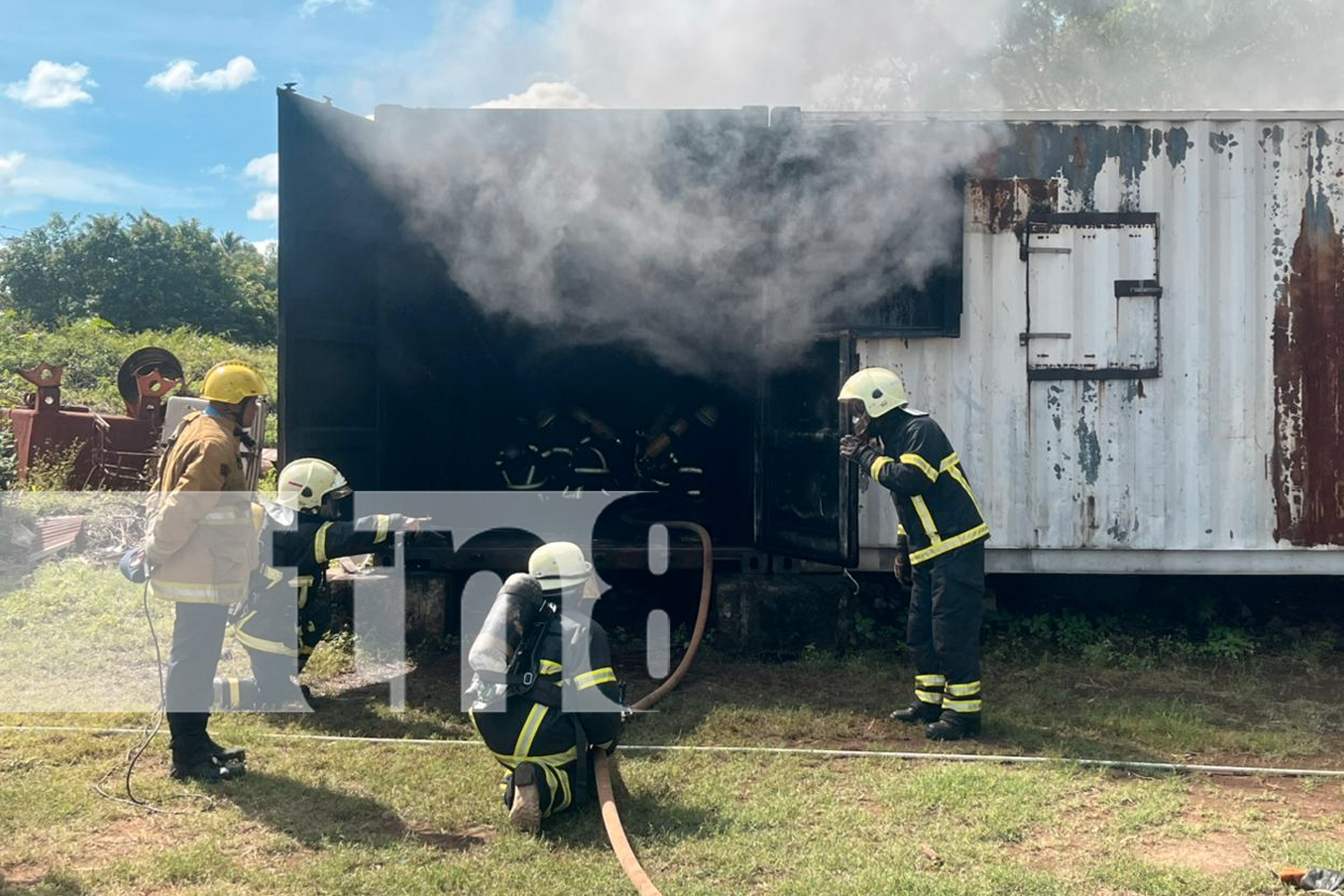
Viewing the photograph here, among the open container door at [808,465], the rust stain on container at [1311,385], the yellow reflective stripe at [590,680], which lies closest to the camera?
the yellow reflective stripe at [590,680]

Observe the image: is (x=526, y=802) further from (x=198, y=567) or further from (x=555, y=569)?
(x=198, y=567)

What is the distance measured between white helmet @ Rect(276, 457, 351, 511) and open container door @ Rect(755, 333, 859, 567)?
8.35ft

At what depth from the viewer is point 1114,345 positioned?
19.7 feet

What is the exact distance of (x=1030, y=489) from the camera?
6.04 meters

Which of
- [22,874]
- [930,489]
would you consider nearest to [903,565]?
[930,489]

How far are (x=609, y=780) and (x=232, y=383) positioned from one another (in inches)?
91.8

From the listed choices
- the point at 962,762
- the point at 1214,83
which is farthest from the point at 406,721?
the point at 1214,83

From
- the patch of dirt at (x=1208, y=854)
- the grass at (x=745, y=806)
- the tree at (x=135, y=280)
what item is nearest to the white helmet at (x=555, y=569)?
the grass at (x=745, y=806)

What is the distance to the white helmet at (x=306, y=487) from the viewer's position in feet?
17.4

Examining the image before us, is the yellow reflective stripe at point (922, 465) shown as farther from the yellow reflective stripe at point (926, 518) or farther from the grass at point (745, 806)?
the grass at point (745, 806)

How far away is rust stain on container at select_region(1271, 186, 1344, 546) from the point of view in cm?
593

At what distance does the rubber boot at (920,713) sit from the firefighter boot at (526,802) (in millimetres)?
2160

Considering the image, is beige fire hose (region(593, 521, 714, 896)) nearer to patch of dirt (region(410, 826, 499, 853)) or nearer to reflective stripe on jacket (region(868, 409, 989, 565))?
patch of dirt (region(410, 826, 499, 853))

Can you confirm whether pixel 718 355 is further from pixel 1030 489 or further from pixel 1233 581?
pixel 1233 581
